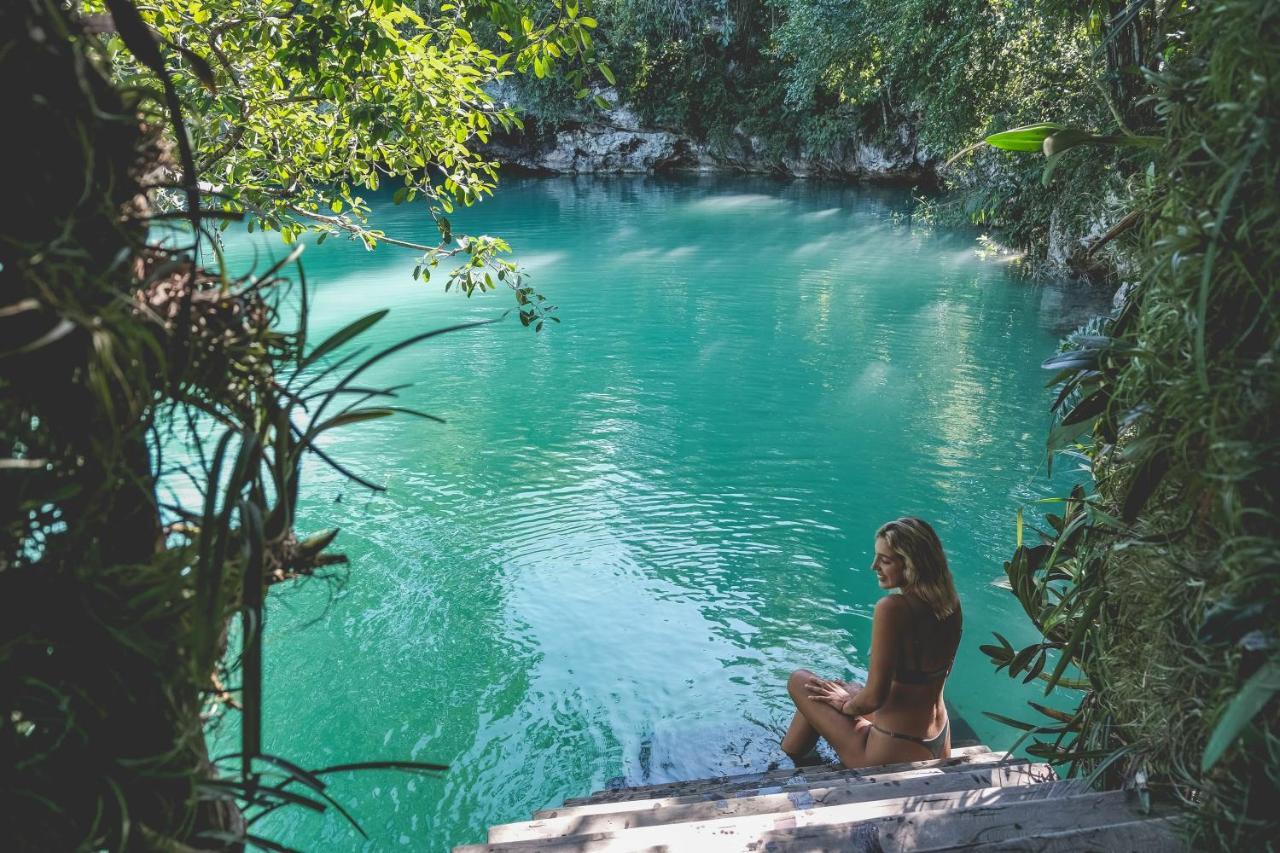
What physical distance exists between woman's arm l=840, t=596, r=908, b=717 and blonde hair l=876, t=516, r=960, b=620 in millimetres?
97

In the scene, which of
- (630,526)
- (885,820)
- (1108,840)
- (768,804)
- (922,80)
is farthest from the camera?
(922,80)

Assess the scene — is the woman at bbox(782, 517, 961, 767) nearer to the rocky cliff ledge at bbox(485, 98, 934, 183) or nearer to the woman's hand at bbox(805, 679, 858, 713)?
the woman's hand at bbox(805, 679, 858, 713)

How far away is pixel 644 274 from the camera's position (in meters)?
15.4

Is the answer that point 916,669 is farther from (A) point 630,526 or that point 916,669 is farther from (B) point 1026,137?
(A) point 630,526

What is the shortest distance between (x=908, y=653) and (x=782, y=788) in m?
0.75

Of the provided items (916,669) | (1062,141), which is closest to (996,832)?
(1062,141)

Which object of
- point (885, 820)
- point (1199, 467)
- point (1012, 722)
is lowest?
point (1012, 722)

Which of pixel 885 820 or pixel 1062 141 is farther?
pixel 1062 141

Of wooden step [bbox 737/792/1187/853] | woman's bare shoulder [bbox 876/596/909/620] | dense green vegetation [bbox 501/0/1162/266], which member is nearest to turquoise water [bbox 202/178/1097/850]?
wooden step [bbox 737/792/1187/853]

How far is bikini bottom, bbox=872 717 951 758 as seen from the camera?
11.2ft

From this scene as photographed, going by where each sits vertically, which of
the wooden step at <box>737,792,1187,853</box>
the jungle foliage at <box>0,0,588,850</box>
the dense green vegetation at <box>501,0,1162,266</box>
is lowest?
the wooden step at <box>737,792,1187,853</box>

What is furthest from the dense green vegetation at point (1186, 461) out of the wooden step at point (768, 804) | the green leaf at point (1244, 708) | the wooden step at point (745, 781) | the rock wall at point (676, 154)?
the rock wall at point (676, 154)

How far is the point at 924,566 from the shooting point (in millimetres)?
3303

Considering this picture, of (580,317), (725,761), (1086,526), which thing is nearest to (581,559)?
(725,761)
